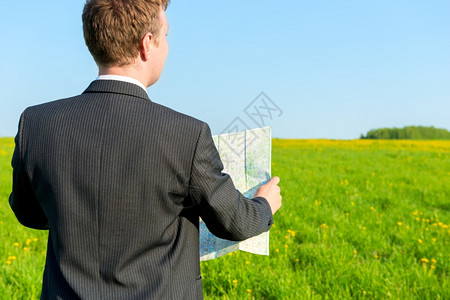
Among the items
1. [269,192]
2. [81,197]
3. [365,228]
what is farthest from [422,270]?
[81,197]

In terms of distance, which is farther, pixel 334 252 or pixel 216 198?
pixel 334 252

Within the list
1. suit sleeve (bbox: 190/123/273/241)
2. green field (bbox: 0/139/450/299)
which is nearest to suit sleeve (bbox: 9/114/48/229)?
suit sleeve (bbox: 190/123/273/241)

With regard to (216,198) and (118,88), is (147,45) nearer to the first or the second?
(118,88)

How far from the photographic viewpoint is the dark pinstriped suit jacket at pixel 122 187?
1415mm

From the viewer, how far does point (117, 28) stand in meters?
1.47

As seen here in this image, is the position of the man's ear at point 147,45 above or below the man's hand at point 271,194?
above

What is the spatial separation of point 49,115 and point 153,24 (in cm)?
50

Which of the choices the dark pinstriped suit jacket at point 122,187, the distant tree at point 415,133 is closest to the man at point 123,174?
the dark pinstriped suit jacket at point 122,187

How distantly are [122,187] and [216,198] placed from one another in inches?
12.6

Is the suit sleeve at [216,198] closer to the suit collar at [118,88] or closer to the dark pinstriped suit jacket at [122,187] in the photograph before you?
the dark pinstriped suit jacket at [122,187]

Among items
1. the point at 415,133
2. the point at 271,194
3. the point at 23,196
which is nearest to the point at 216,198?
the point at 271,194

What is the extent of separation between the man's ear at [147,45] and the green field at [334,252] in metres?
2.63

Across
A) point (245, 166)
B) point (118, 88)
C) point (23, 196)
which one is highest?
point (118, 88)

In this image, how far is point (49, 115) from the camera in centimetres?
151
